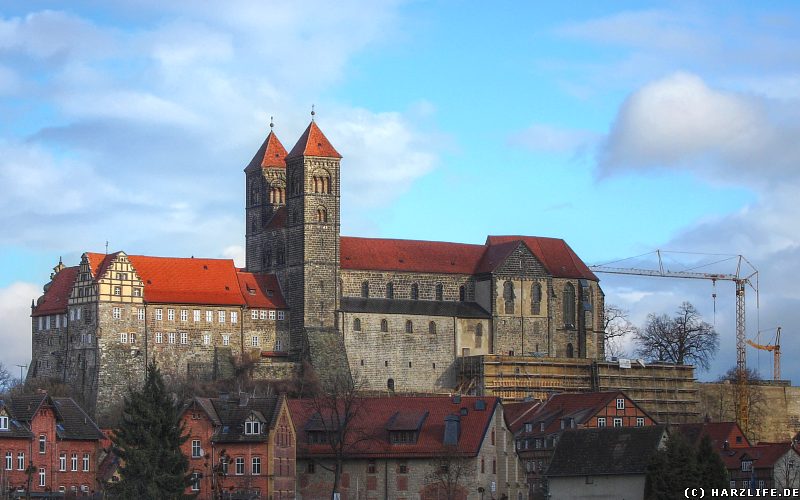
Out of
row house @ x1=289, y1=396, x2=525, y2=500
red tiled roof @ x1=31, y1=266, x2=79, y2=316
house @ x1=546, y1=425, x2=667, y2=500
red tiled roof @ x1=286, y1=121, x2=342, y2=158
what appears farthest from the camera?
red tiled roof @ x1=286, y1=121, x2=342, y2=158

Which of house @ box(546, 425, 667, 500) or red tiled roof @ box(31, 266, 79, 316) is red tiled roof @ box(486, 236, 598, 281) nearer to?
red tiled roof @ box(31, 266, 79, 316)

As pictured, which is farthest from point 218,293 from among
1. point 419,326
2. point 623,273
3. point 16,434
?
point 623,273

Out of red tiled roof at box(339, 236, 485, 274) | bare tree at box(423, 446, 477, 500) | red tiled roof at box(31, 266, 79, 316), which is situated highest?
red tiled roof at box(339, 236, 485, 274)

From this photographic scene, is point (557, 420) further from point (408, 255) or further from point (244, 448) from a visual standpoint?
point (408, 255)

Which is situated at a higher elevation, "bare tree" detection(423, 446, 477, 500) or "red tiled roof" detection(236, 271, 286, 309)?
"red tiled roof" detection(236, 271, 286, 309)

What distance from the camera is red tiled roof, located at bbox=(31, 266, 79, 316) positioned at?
136363 millimetres

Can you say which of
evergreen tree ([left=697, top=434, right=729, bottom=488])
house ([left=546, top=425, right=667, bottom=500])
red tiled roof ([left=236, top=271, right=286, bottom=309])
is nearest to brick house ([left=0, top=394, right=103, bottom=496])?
house ([left=546, top=425, right=667, bottom=500])

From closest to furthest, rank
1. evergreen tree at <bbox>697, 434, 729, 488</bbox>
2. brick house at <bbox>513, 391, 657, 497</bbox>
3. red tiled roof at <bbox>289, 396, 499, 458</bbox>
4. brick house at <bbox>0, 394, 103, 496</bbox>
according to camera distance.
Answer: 1. evergreen tree at <bbox>697, 434, 729, 488</bbox>
2. brick house at <bbox>0, 394, 103, 496</bbox>
3. red tiled roof at <bbox>289, 396, 499, 458</bbox>
4. brick house at <bbox>513, 391, 657, 497</bbox>

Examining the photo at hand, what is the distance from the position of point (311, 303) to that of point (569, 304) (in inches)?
855

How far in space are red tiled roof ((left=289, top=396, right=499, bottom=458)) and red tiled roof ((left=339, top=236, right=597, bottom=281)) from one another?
143ft

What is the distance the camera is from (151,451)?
281 feet

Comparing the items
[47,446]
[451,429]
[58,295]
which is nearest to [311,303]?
[58,295]

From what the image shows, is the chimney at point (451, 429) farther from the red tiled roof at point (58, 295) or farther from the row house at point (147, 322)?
the red tiled roof at point (58, 295)

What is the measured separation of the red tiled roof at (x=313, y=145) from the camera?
142750 millimetres
